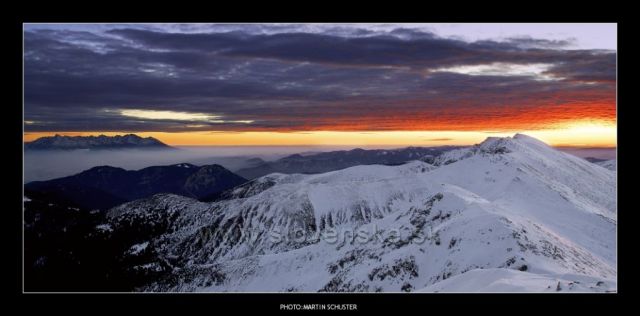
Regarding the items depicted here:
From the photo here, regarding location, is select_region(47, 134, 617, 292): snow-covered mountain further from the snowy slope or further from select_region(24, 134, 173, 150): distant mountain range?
select_region(24, 134, 173, 150): distant mountain range

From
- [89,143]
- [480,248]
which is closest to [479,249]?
[480,248]

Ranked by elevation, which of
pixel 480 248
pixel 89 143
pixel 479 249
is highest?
pixel 89 143

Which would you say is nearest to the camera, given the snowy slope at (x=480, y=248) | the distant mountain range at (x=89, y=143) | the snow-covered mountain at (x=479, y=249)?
the distant mountain range at (x=89, y=143)

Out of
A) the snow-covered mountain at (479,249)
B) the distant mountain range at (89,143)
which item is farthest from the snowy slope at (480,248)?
the distant mountain range at (89,143)

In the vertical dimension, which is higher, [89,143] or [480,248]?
[89,143]

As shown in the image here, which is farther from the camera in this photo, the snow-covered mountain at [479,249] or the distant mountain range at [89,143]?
the snow-covered mountain at [479,249]

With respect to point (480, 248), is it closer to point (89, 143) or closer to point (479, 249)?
point (479, 249)

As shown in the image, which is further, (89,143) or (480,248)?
(480,248)

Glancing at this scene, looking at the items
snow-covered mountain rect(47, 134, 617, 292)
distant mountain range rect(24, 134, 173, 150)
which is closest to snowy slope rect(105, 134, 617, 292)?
snow-covered mountain rect(47, 134, 617, 292)

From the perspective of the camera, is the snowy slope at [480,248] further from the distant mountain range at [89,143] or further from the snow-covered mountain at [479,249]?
the distant mountain range at [89,143]
